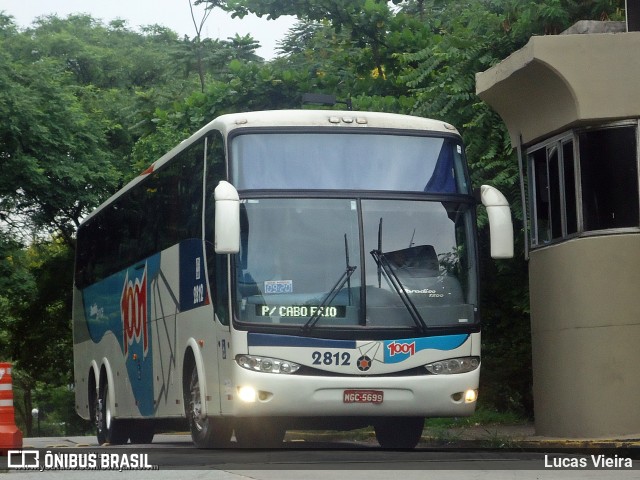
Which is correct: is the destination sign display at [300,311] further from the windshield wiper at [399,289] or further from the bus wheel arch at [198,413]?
the bus wheel arch at [198,413]

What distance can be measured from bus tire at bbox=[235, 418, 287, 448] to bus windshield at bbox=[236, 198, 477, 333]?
171 cm

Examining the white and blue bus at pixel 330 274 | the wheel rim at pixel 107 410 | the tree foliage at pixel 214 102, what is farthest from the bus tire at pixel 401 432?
the wheel rim at pixel 107 410

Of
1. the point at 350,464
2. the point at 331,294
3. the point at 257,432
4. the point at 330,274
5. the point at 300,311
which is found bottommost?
the point at 350,464

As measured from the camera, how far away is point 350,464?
12469mm

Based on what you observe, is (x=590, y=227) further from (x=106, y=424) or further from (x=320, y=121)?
(x=106, y=424)

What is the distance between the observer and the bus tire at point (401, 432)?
52.4 feet

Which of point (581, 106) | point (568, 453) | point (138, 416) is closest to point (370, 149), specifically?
point (581, 106)

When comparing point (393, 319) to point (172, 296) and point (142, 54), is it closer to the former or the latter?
point (172, 296)

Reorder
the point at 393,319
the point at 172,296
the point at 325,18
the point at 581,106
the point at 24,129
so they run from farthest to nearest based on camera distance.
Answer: the point at 24,129 → the point at 325,18 → the point at 172,296 → the point at 581,106 → the point at 393,319

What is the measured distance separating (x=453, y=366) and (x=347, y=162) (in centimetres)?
245

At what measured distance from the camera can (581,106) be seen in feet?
52.4

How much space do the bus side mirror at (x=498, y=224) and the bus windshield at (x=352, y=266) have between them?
1.28ft

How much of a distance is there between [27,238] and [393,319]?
23395mm

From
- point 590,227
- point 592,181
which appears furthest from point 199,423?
point 592,181
